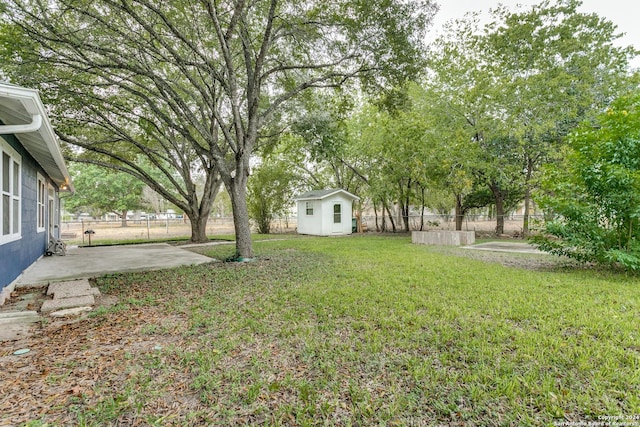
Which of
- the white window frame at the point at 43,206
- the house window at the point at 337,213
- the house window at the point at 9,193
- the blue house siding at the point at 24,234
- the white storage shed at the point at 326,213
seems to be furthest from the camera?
the house window at the point at 337,213

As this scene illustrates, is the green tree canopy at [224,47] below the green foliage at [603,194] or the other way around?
the other way around

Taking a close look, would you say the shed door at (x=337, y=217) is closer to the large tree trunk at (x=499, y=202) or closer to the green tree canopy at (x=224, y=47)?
the large tree trunk at (x=499, y=202)

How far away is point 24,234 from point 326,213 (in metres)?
11.5

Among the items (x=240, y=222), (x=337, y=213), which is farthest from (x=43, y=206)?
(x=337, y=213)

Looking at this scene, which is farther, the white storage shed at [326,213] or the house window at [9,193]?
the white storage shed at [326,213]

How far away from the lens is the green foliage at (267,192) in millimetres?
17266

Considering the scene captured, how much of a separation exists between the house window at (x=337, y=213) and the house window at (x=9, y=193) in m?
12.3

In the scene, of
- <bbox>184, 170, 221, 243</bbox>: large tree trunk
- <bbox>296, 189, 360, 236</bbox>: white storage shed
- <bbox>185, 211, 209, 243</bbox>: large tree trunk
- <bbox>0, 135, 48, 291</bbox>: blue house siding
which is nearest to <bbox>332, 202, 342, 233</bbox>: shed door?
<bbox>296, 189, 360, 236</bbox>: white storage shed

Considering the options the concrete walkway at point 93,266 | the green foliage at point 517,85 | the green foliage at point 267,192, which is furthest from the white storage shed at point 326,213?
the concrete walkway at point 93,266

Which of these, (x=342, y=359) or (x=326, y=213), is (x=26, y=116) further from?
(x=326, y=213)

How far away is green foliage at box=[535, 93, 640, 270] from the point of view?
497 cm

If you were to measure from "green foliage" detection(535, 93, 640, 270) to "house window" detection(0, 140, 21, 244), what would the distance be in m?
9.05

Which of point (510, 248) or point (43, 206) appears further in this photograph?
point (510, 248)

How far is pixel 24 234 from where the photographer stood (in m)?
5.51
